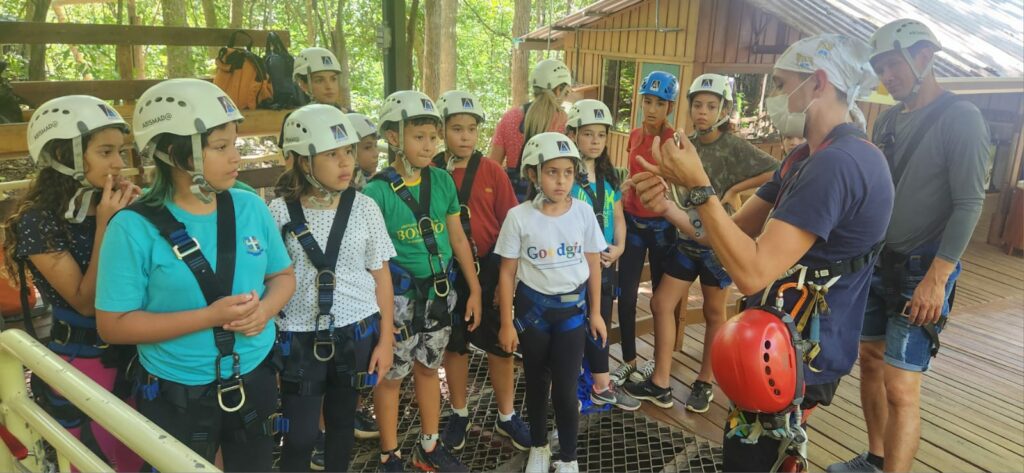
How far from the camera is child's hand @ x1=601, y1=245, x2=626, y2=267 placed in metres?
3.85

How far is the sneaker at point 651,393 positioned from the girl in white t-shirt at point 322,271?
7.06 ft

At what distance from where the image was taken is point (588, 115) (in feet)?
12.8

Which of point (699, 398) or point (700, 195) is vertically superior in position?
point (700, 195)

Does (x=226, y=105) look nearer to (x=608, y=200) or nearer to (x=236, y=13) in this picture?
(x=608, y=200)

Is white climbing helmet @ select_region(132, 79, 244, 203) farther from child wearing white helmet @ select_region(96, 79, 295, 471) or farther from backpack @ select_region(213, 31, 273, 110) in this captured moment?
backpack @ select_region(213, 31, 273, 110)

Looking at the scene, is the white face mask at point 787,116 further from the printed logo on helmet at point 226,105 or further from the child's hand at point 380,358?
the printed logo on helmet at point 226,105

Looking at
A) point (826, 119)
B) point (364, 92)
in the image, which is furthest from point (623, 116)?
point (364, 92)

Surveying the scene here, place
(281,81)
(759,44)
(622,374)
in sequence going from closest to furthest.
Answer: (622,374) → (281,81) → (759,44)

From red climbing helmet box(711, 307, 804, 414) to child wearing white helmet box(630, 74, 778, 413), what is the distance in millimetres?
1789

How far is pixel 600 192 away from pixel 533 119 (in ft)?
→ 2.71

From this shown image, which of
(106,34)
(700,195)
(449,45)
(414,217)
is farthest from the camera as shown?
(449,45)

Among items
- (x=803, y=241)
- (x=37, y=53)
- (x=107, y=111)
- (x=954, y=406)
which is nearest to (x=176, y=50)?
(x=37, y=53)

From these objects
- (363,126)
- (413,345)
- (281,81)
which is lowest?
(413,345)

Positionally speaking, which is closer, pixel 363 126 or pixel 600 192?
pixel 363 126
